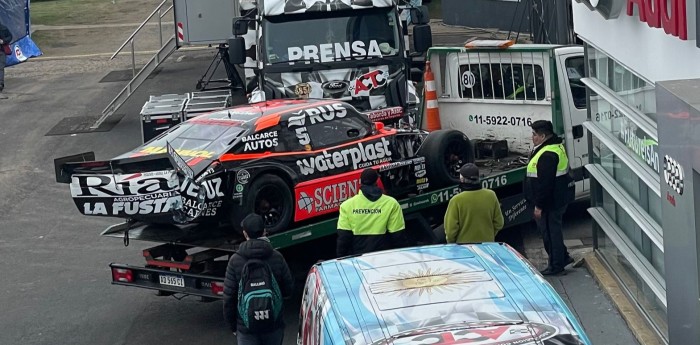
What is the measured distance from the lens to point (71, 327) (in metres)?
11.7

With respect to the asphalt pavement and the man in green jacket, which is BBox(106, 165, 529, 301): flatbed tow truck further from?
the man in green jacket

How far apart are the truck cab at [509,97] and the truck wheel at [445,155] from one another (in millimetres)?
422

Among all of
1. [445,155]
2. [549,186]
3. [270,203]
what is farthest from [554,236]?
[270,203]

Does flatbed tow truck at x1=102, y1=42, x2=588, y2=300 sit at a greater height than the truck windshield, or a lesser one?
lesser

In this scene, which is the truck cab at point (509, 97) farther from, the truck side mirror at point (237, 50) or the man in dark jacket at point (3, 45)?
the man in dark jacket at point (3, 45)

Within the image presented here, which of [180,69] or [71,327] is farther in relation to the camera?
[180,69]

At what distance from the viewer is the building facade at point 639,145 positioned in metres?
7.72

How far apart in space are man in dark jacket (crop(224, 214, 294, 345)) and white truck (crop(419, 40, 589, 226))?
15.3 feet

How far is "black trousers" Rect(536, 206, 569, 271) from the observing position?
11883 millimetres

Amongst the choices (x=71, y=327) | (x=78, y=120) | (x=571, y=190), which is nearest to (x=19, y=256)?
(x=71, y=327)

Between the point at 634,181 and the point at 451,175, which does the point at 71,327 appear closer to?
the point at 451,175

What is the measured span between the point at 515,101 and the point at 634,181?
12.3ft

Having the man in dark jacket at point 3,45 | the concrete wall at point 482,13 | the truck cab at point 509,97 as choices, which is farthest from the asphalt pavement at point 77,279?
the concrete wall at point 482,13

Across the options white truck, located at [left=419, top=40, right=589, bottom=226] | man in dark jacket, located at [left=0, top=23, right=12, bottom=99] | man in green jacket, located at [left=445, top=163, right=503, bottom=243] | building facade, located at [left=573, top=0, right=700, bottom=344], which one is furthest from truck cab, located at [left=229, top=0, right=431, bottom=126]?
man in dark jacket, located at [left=0, top=23, right=12, bottom=99]
